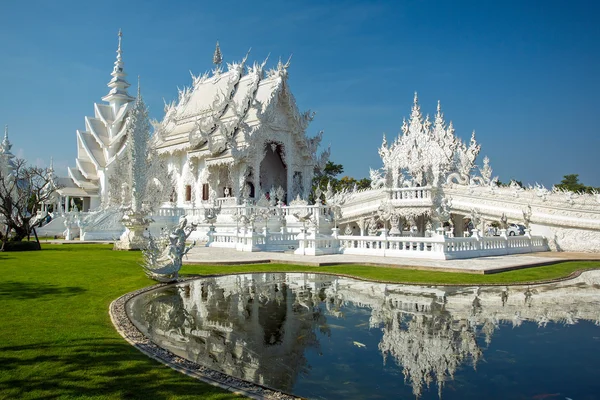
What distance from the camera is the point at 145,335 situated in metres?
5.11

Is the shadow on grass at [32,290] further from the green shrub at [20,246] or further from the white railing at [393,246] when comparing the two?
the green shrub at [20,246]

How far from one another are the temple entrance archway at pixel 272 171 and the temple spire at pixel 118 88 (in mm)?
15409

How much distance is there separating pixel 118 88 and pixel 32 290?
32.9 m

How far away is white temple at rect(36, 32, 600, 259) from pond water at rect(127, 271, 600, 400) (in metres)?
5.95

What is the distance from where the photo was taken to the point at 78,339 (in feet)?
15.5

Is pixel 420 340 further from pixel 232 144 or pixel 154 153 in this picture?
pixel 154 153

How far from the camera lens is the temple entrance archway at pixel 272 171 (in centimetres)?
2838

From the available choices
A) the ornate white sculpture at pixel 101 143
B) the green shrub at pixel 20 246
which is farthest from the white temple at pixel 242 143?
the green shrub at pixel 20 246

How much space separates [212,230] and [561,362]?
1612 centimetres

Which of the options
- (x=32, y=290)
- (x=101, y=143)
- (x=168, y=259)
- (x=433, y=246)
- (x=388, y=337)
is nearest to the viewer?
(x=388, y=337)

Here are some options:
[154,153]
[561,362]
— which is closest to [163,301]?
[561,362]

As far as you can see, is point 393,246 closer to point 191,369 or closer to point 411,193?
point 411,193

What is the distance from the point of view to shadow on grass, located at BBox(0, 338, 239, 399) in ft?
11.1

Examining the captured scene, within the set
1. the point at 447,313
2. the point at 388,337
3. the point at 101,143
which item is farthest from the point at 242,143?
the point at 388,337
